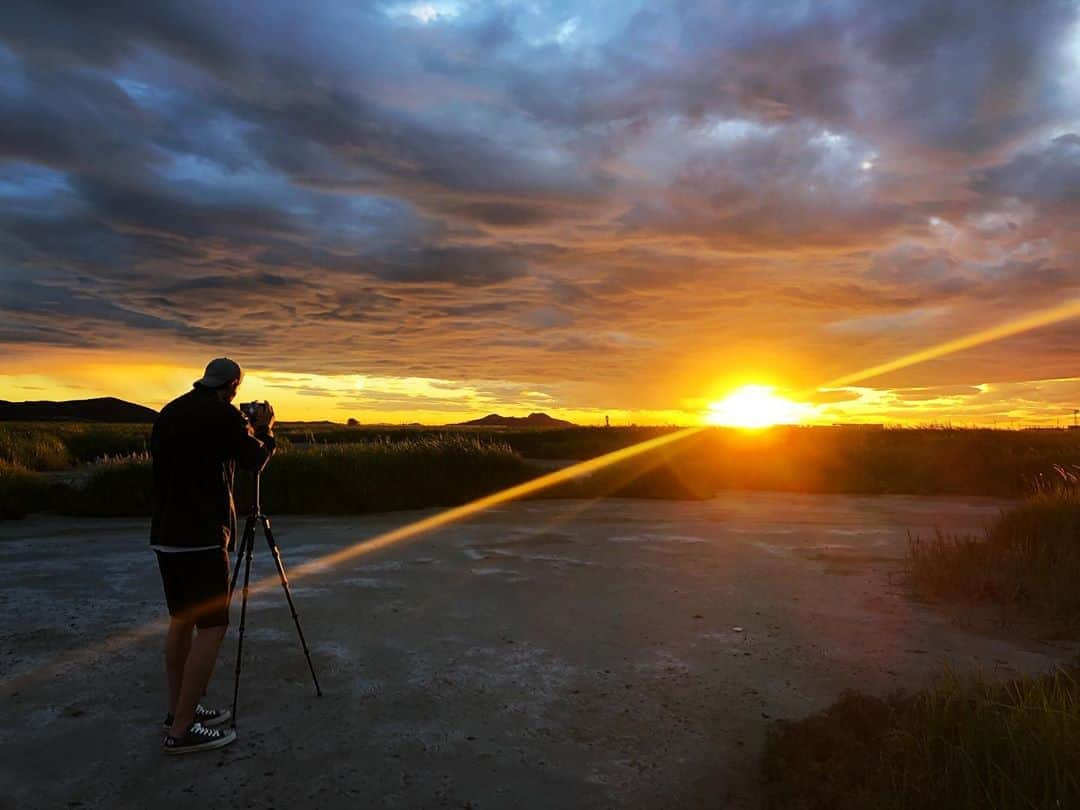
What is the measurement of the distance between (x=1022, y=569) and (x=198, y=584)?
896 cm

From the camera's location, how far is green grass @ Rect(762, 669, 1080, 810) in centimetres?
403

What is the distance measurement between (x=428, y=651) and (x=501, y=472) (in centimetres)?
1554

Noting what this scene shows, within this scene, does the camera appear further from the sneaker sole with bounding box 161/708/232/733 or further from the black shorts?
the sneaker sole with bounding box 161/708/232/733

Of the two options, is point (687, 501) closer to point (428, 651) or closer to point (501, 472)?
point (501, 472)

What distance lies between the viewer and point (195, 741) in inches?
213

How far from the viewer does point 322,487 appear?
1906 centimetres

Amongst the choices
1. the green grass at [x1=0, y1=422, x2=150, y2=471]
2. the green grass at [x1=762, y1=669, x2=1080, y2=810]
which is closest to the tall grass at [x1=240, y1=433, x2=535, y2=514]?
the green grass at [x1=0, y1=422, x2=150, y2=471]

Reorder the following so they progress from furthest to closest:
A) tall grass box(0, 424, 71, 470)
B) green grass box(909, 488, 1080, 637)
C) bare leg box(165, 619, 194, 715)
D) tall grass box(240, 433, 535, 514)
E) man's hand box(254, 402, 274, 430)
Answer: tall grass box(0, 424, 71, 470), tall grass box(240, 433, 535, 514), green grass box(909, 488, 1080, 637), man's hand box(254, 402, 274, 430), bare leg box(165, 619, 194, 715)

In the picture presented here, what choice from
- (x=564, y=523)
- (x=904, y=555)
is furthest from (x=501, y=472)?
(x=904, y=555)

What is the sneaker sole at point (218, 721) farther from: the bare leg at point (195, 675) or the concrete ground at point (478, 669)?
the bare leg at point (195, 675)

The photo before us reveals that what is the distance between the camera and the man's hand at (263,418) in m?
6.08

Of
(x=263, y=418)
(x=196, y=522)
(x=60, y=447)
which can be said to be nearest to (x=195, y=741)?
(x=196, y=522)

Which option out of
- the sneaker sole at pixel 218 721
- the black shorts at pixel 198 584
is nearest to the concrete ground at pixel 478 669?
the sneaker sole at pixel 218 721

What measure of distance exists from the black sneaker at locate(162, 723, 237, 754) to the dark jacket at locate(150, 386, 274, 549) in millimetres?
1249
